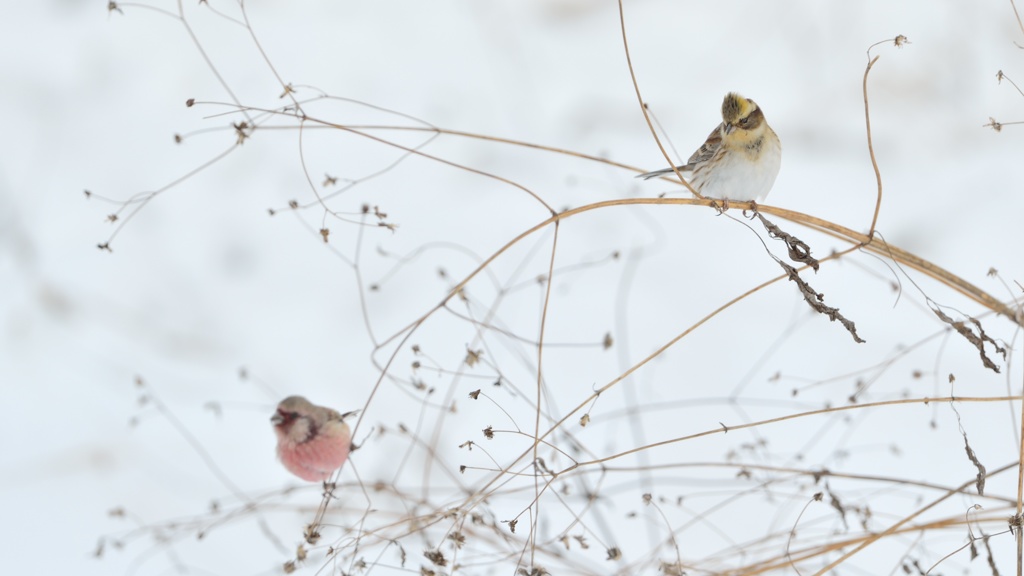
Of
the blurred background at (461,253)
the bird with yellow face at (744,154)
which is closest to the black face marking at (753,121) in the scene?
the bird with yellow face at (744,154)

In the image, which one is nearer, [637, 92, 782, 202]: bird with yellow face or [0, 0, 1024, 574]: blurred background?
[637, 92, 782, 202]: bird with yellow face

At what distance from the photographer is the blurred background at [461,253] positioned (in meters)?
2.53

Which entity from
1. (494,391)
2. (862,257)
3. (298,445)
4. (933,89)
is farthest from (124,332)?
(933,89)

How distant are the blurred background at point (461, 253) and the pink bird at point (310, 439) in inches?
24.5

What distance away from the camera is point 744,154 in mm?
1728

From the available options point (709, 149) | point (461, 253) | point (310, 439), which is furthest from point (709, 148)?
point (461, 253)

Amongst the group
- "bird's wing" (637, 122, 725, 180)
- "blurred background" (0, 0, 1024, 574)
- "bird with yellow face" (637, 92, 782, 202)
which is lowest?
"bird with yellow face" (637, 92, 782, 202)

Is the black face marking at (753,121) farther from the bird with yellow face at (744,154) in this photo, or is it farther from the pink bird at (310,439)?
the pink bird at (310,439)

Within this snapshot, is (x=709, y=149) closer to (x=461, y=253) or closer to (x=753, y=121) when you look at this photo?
(x=753, y=121)

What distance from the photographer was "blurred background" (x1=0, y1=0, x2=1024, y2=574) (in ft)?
8.30

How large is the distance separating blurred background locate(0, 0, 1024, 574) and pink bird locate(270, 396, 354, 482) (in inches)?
24.5

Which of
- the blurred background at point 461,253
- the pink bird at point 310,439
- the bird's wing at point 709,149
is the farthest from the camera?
the blurred background at point 461,253

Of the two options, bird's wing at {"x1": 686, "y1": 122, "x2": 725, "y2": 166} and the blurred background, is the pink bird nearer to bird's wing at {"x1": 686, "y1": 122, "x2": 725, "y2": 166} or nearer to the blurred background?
the blurred background

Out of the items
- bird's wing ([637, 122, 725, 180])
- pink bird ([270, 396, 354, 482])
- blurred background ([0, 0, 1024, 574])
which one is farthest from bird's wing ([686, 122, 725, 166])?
pink bird ([270, 396, 354, 482])
